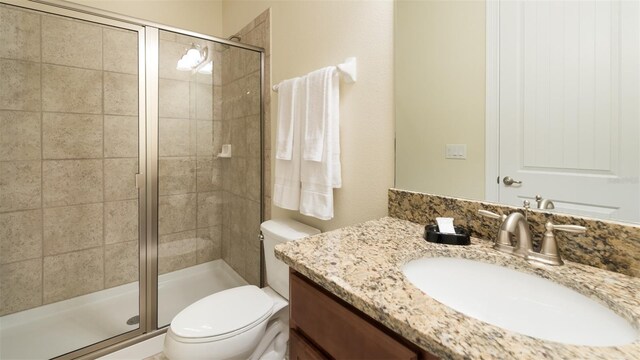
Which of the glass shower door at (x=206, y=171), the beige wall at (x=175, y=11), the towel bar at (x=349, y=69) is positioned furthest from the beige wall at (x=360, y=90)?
the beige wall at (x=175, y=11)

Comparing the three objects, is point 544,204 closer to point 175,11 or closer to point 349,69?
point 349,69

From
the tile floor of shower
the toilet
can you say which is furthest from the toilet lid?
the tile floor of shower

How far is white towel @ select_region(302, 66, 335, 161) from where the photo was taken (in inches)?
47.9

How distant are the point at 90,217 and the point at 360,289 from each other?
80.0 inches

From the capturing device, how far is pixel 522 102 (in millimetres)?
793

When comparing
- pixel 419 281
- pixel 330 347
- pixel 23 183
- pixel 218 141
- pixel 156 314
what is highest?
pixel 218 141

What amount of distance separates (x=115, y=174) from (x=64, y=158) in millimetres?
301

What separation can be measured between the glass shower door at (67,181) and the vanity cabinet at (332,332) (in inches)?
52.4

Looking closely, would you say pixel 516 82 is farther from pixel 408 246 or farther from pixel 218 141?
pixel 218 141

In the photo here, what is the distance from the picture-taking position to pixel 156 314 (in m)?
1.62

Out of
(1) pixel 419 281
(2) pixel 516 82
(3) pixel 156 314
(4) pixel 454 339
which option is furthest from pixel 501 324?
(3) pixel 156 314

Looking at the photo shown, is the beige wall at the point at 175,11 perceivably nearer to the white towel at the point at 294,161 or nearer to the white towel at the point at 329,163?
the white towel at the point at 294,161

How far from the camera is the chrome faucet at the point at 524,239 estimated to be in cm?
66

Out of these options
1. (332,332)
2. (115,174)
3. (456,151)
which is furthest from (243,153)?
(332,332)
